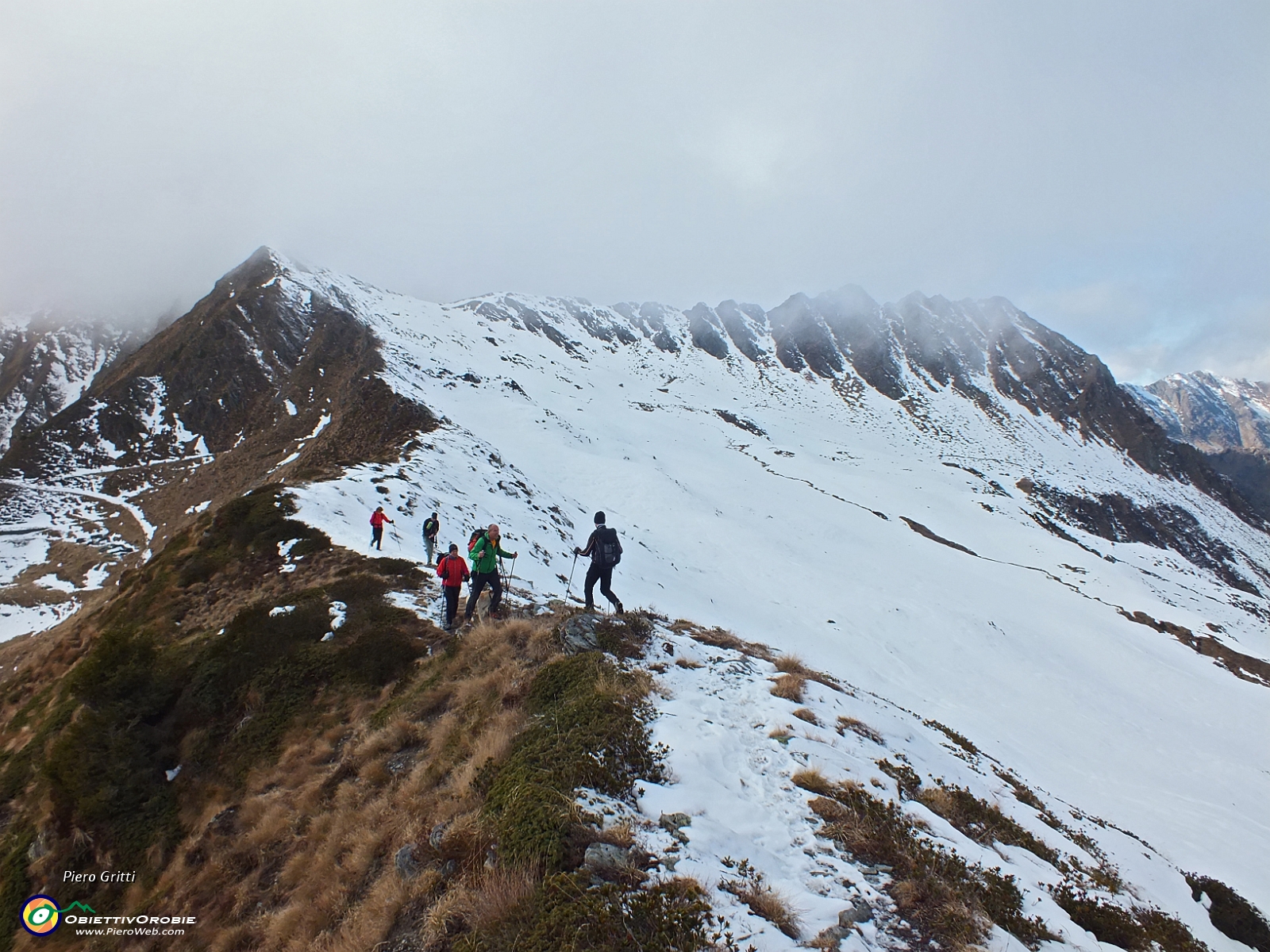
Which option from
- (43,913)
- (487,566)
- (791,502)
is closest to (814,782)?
(487,566)

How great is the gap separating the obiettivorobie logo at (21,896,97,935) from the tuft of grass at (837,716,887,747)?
364 inches

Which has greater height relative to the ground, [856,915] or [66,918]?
[856,915]

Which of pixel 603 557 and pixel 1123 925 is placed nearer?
pixel 1123 925

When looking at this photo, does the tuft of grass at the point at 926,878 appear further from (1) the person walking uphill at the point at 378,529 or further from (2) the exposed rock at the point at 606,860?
(1) the person walking uphill at the point at 378,529

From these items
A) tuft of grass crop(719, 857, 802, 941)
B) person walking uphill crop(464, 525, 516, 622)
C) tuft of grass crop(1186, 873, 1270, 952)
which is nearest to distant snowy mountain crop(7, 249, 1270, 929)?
person walking uphill crop(464, 525, 516, 622)

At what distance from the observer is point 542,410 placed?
146ft

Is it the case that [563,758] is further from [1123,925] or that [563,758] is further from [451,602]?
[1123,925]

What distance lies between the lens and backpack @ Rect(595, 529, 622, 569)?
10.0m

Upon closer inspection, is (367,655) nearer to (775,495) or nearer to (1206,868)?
(1206,868)

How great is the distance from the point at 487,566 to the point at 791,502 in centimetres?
3007

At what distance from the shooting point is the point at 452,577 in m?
9.59

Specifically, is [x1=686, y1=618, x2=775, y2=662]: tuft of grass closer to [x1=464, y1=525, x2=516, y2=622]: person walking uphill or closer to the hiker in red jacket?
→ [x1=464, y1=525, x2=516, y2=622]: person walking uphill

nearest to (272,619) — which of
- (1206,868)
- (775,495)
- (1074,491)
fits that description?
(1206,868)

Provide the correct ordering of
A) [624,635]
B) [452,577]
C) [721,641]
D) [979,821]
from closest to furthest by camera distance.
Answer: [979,821] < [624,635] < [452,577] < [721,641]
